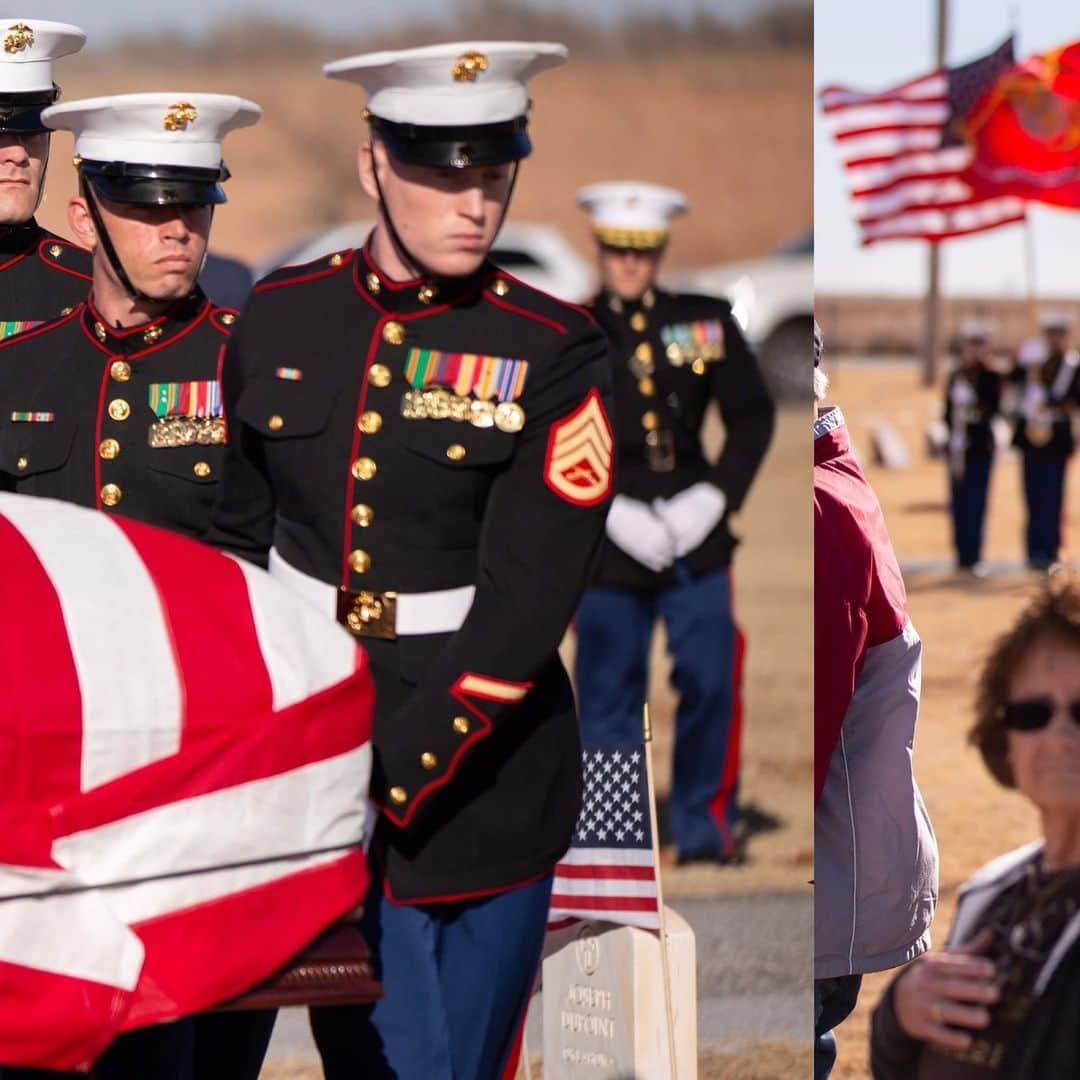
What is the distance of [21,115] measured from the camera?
384 cm

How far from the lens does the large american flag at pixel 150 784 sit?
2314 millimetres

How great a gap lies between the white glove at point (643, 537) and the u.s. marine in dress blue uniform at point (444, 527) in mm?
3567

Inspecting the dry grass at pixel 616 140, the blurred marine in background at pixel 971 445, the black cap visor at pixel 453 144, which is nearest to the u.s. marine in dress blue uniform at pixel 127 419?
the black cap visor at pixel 453 144

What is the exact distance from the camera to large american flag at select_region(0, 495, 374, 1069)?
2.31 m

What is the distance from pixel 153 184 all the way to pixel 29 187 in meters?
0.59

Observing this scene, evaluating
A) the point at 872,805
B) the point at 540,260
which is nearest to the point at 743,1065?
the point at 872,805

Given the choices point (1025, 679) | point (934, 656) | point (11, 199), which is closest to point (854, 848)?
point (1025, 679)

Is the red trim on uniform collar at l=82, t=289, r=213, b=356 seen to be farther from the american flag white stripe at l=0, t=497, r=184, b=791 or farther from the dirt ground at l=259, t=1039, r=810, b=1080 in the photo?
the dirt ground at l=259, t=1039, r=810, b=1080

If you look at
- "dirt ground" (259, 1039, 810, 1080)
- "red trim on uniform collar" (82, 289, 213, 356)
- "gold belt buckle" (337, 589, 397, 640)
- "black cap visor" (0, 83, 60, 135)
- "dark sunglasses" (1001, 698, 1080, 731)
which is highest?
"black cap visor" (0, 83, 60, 135)

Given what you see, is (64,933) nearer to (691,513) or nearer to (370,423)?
(370,423)

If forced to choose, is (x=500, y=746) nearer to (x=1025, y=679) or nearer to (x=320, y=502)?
(x=320, y=502)

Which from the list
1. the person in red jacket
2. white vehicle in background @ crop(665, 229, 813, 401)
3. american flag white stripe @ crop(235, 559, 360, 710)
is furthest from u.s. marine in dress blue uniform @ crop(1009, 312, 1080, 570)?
american flag white stripe @ crop(235, 559, 360, 710)

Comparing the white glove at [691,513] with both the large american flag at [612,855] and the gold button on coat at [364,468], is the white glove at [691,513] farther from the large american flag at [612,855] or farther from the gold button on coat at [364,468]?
the gold button on coat at [364,468]

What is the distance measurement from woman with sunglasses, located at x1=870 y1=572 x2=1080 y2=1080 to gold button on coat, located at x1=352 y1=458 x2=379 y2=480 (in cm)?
82
